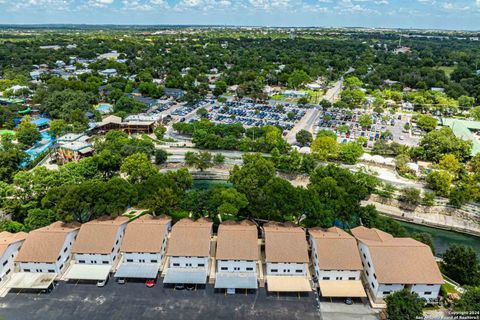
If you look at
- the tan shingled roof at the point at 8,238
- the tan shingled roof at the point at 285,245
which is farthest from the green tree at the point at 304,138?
the tan shingled roof at the point at 8,238

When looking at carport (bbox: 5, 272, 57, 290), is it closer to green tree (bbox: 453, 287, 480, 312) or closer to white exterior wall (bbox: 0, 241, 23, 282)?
white exterior wall (bbox: 0, 241, 23, 282)

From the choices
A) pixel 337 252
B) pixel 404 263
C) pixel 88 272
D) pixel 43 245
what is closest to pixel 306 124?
pixel 337 252

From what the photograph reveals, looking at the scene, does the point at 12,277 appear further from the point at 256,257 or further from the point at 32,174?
the point at 256,257

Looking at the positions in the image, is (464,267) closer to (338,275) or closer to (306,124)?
(338,275)

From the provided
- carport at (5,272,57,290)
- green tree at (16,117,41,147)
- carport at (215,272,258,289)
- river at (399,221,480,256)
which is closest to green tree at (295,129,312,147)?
river at (399,221,480,256)

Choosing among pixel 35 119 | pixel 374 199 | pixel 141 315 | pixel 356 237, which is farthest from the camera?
pixel 35 119

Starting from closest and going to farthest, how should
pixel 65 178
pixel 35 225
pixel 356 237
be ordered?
1. pixel 356 237
2. pixel 35 225
3. pixel 65 178

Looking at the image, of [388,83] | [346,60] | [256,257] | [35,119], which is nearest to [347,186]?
[256,257]

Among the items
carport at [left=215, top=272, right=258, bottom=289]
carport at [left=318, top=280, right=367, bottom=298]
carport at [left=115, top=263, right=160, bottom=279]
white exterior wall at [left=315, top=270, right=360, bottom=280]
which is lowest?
carport at [left=115, top=263, right=160, bottom=279]
